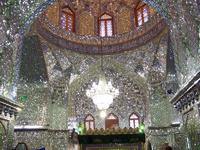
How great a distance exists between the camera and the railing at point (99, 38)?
9359 mm

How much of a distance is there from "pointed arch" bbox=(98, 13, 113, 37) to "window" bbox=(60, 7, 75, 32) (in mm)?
1065

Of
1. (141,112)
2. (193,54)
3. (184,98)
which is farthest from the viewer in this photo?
(141,112)

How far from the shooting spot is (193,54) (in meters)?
3.81

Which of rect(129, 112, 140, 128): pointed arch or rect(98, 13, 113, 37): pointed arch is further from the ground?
rect(98, 13, 113, 37): pointed arch

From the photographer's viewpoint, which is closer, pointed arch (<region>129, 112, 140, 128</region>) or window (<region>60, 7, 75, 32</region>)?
window (<region>60, 7, 75, 32</region>)

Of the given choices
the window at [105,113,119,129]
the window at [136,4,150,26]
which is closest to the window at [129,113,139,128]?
the window at [105,113,119,129]

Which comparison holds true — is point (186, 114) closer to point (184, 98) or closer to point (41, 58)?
point (184, 98)

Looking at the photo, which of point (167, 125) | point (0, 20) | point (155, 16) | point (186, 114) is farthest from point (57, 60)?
point (186, 114)

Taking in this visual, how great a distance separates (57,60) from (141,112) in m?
3.66

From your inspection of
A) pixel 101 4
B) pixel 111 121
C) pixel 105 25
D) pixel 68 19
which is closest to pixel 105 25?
pixel 105 25

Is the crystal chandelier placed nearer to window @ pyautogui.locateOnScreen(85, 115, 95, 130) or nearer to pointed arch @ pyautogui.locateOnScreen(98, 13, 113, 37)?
window @ pyautogui.locateOnScreen(85, 115, 95, 130)

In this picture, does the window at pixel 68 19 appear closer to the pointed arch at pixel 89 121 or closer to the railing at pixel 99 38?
the railing at pixel 99 38

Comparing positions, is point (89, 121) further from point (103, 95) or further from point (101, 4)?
point (101, 4)

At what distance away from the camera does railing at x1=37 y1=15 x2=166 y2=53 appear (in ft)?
30.7
